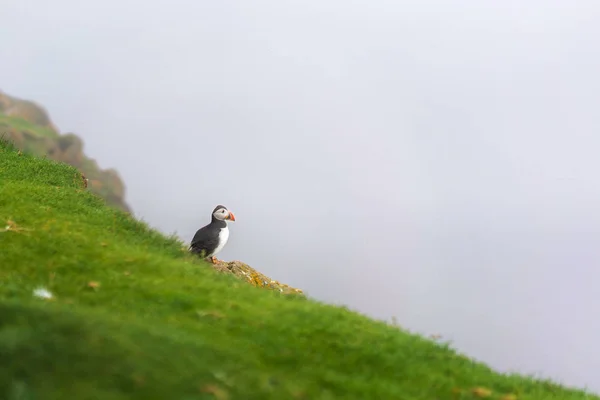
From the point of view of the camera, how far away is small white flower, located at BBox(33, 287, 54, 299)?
1252cm

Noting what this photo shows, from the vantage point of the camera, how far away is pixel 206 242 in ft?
70.4

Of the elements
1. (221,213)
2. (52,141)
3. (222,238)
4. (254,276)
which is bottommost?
(254,276)

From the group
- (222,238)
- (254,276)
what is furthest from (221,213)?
(254,276)

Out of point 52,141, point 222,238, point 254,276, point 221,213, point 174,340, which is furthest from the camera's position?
point 52,141

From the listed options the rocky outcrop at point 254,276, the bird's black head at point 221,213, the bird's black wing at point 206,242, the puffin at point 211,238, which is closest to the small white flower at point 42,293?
the puffin at point 211,238

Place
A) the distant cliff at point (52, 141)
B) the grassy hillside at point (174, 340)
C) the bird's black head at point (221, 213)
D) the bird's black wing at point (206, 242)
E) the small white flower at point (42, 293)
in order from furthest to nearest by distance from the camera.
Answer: the distant cliff at point (52, 141)
the bird's black head at point (221, 213)
the bird's black wing at point (206, 242)
the small white flower at point (42, 293)
the grassy hillside at point (174, 340)

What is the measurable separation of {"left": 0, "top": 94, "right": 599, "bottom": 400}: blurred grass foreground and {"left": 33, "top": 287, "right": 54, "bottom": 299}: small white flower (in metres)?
0.02

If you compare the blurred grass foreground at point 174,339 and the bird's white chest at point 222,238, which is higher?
the bird's white chest at point 222,238

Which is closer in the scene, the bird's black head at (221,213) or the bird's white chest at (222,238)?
the bird's white chest at (222,238)

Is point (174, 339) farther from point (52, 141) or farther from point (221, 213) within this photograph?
point (52, 141)

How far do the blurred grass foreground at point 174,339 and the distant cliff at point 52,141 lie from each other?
77.5 meters

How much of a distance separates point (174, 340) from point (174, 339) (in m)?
0.07

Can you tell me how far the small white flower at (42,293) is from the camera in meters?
12.5

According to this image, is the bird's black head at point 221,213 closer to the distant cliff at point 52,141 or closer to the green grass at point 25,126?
the distant cliff at point 52,141
